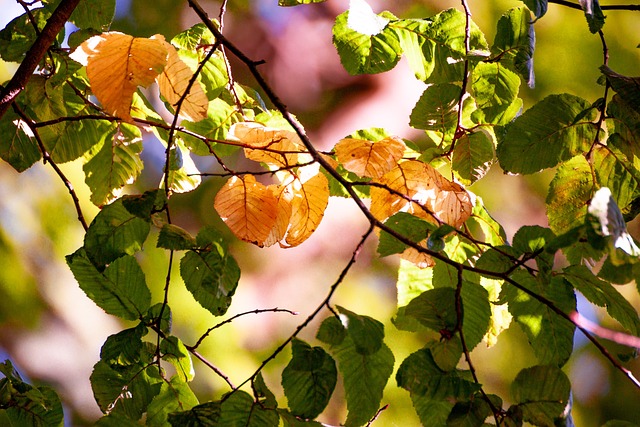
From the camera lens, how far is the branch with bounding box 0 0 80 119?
42 cm

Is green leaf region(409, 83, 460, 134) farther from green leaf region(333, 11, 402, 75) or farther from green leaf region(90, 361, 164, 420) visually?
green leaf region(90, 361, 164, 420)

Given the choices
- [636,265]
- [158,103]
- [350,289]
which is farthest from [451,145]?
[158,103]

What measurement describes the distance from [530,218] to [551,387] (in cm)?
95

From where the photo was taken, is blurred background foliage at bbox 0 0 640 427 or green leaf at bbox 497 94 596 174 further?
blurred background foliage at bbox 0 0 640 427

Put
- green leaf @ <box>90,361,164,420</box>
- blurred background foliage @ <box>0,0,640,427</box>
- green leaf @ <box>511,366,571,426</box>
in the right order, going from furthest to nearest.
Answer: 1. blurred background foliage @ <box>0,0,640,427</box>
2. green leaf @ <box>90,361,164,420</box>
3. green leaf @ <box>511,366,571,426</box>

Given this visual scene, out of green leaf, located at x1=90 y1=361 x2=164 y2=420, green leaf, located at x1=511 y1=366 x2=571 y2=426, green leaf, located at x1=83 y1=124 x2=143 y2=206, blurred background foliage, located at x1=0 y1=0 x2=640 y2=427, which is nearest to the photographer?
green leaf, located at x1=511 y1=366 x2=571 y2=426

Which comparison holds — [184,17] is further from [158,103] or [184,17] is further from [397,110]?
[397,110]

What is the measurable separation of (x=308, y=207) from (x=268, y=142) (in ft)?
0.19

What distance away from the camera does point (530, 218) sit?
129cm

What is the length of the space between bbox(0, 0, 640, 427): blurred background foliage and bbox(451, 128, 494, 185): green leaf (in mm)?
567

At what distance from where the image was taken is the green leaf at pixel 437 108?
0.54 metres

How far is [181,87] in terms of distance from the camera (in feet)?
1.63

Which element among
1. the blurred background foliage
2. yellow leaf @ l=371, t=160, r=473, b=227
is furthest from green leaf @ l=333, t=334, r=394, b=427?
the blurred background foliage

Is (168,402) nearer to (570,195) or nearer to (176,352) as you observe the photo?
(176,352)
